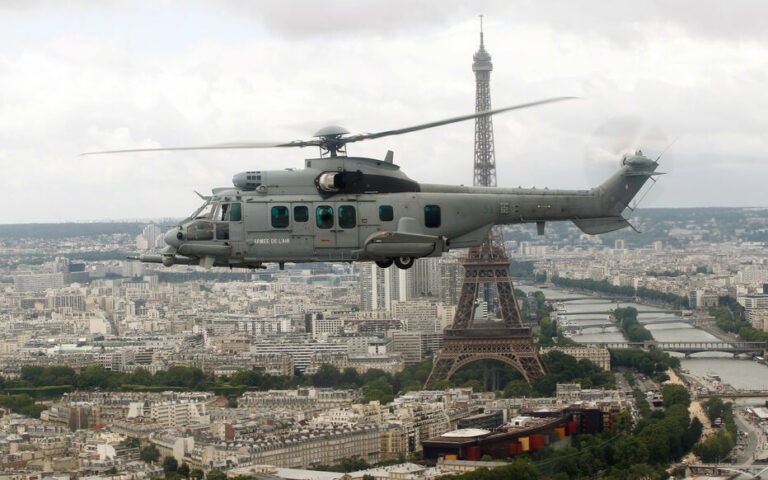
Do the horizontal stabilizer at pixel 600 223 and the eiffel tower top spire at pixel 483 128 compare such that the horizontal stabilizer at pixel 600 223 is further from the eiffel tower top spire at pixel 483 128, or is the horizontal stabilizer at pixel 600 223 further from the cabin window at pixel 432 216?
the eiffel tower top spire at pixel 483 128

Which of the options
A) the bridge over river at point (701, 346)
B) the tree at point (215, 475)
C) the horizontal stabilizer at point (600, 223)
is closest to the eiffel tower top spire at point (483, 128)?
the bridge over river at point (701, 346)

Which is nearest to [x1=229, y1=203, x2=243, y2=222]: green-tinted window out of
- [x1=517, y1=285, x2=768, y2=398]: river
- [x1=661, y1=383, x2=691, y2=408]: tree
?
[x1=661, y1=383, x2=691, y2=408]: tree

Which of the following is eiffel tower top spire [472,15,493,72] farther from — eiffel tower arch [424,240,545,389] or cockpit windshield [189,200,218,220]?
cockpit windshield [189,200,218,220]

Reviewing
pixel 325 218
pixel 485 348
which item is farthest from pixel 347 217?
pixel 485 348

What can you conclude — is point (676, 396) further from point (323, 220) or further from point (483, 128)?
point (323, 220)

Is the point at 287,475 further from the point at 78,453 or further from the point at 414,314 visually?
the point at 414,314
